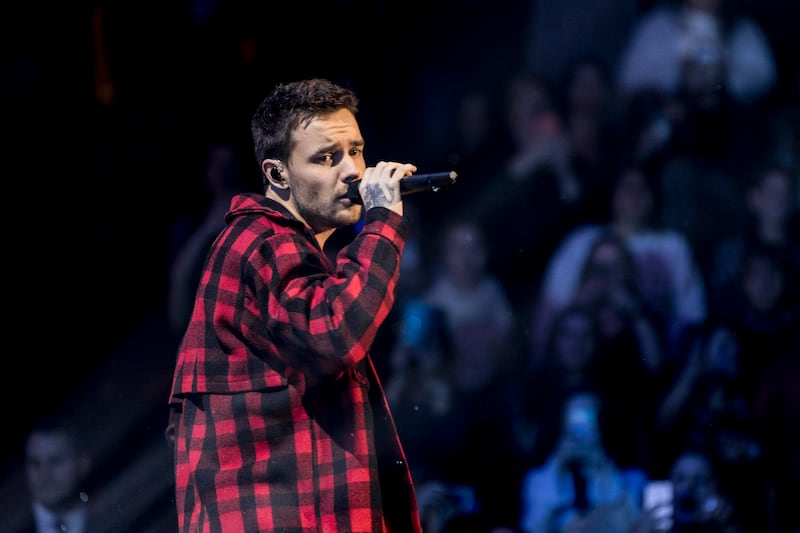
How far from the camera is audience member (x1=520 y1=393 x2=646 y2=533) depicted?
311cm

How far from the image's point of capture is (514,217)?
341cm

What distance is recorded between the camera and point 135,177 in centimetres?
340

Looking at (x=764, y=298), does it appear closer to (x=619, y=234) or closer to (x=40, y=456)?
(x=619, y=234)

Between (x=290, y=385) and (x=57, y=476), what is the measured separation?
6.37 ft

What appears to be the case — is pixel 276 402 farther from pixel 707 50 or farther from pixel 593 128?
Result: pixel 707 50

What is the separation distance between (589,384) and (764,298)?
621 millimetres

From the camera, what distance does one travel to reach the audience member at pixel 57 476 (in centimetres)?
316

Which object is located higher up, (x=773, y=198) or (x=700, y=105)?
(x=700, y=105)

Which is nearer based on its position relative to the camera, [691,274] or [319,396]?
[319,396]

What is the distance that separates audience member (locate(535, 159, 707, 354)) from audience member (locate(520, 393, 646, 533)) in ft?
1.18

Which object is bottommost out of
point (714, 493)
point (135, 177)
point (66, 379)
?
point (714, 493)

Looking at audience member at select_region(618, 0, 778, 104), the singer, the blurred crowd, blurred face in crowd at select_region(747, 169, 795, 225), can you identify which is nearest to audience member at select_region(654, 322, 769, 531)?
the blurred crowd

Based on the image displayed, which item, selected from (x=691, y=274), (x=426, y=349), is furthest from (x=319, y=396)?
(x=691, y=274)

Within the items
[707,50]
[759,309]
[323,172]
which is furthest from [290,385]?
[707,50]
